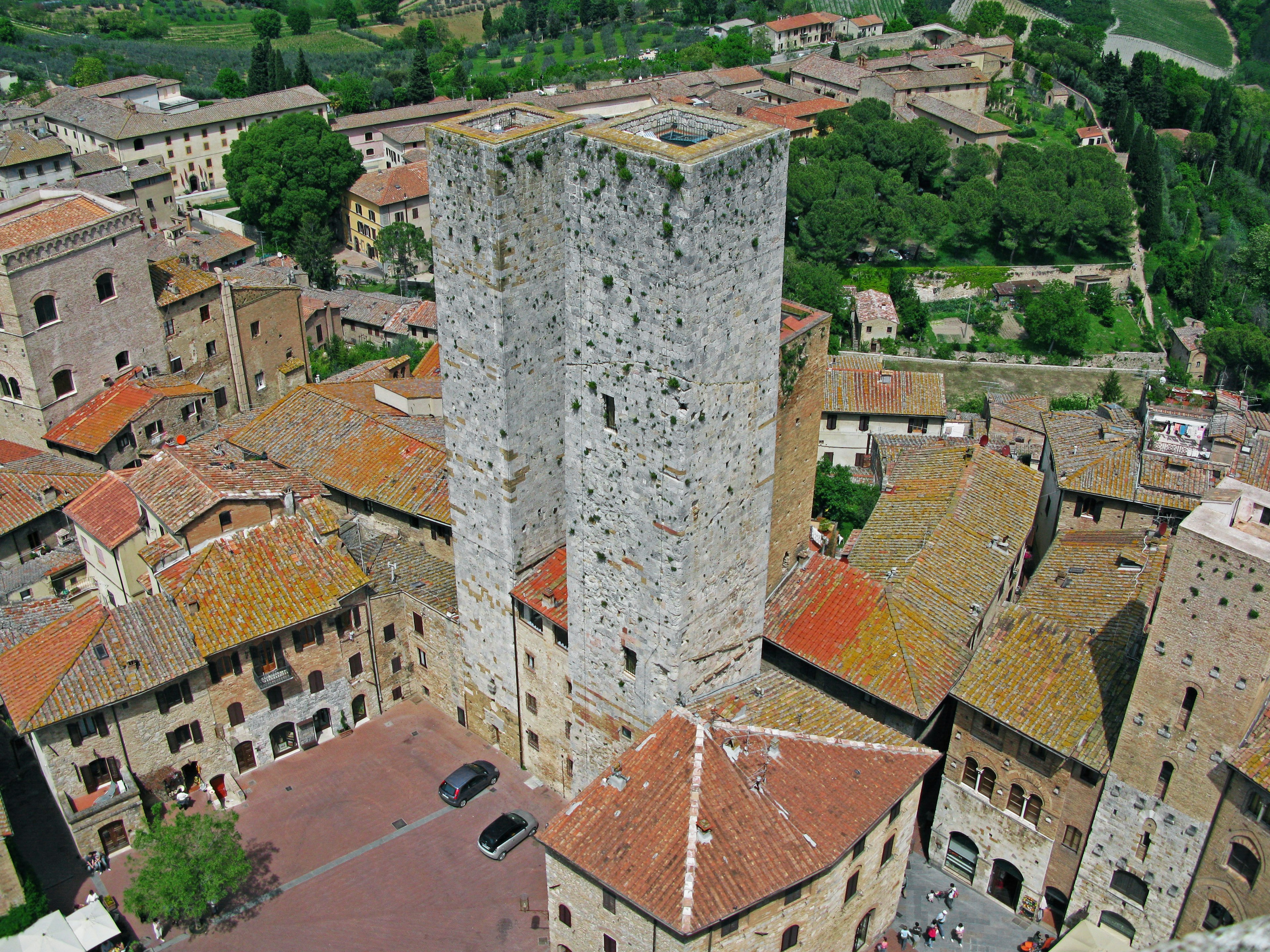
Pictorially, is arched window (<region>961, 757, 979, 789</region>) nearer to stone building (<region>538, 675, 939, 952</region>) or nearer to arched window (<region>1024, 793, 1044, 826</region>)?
arched window (<region>1024, 793, 1044, 826</region>)

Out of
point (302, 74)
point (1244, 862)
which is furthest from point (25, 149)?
point (1244, 862)

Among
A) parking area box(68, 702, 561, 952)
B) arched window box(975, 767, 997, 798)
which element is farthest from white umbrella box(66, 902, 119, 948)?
arched window box(975, 767, 997, 798)

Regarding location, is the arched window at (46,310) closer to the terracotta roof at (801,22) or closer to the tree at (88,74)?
the tree at (88,74)

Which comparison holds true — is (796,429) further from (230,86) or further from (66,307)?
→ (230,86)

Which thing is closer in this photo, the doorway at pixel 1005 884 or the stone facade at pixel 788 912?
the stone facade at pixel 788 912

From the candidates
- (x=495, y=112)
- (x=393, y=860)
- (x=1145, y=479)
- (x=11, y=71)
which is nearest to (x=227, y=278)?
(x=495, y=112)

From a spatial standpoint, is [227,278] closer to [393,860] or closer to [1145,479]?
[393,860]

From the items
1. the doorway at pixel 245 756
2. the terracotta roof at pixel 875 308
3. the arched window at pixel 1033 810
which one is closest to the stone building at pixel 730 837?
the arched window at pixel 1033 810
